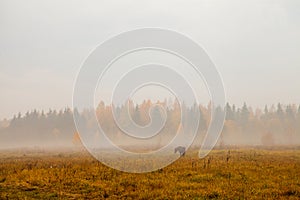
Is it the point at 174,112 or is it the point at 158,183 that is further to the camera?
the point at 174,112

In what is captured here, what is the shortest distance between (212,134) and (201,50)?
5879 cm

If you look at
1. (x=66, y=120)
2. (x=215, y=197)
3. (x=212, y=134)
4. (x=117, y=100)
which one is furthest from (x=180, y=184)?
(x=66, y=120)

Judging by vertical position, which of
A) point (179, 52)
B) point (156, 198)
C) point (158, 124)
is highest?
point (179, 52)

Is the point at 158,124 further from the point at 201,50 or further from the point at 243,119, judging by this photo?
the point at 243,119

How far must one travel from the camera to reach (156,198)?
1337 cm

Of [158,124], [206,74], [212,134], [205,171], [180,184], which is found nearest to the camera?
[180,184]

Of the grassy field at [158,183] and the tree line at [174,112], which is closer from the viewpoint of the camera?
the grassy field at [158,183]

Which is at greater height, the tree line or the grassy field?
the tree line

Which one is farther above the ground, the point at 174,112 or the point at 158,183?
the point at 174,112

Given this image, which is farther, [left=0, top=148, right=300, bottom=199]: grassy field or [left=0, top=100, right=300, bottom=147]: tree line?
[left=0, top=100, right=300, bottom=147]: tree line

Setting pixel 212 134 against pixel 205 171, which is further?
pixel 212 134

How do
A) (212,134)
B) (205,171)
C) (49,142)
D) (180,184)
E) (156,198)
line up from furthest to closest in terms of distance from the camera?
Answer: (49,142) < (212,134) < (205,171) < (180,184) < (156,198)

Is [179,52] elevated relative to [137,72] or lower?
elevated

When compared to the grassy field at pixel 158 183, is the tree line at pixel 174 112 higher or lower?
higher
